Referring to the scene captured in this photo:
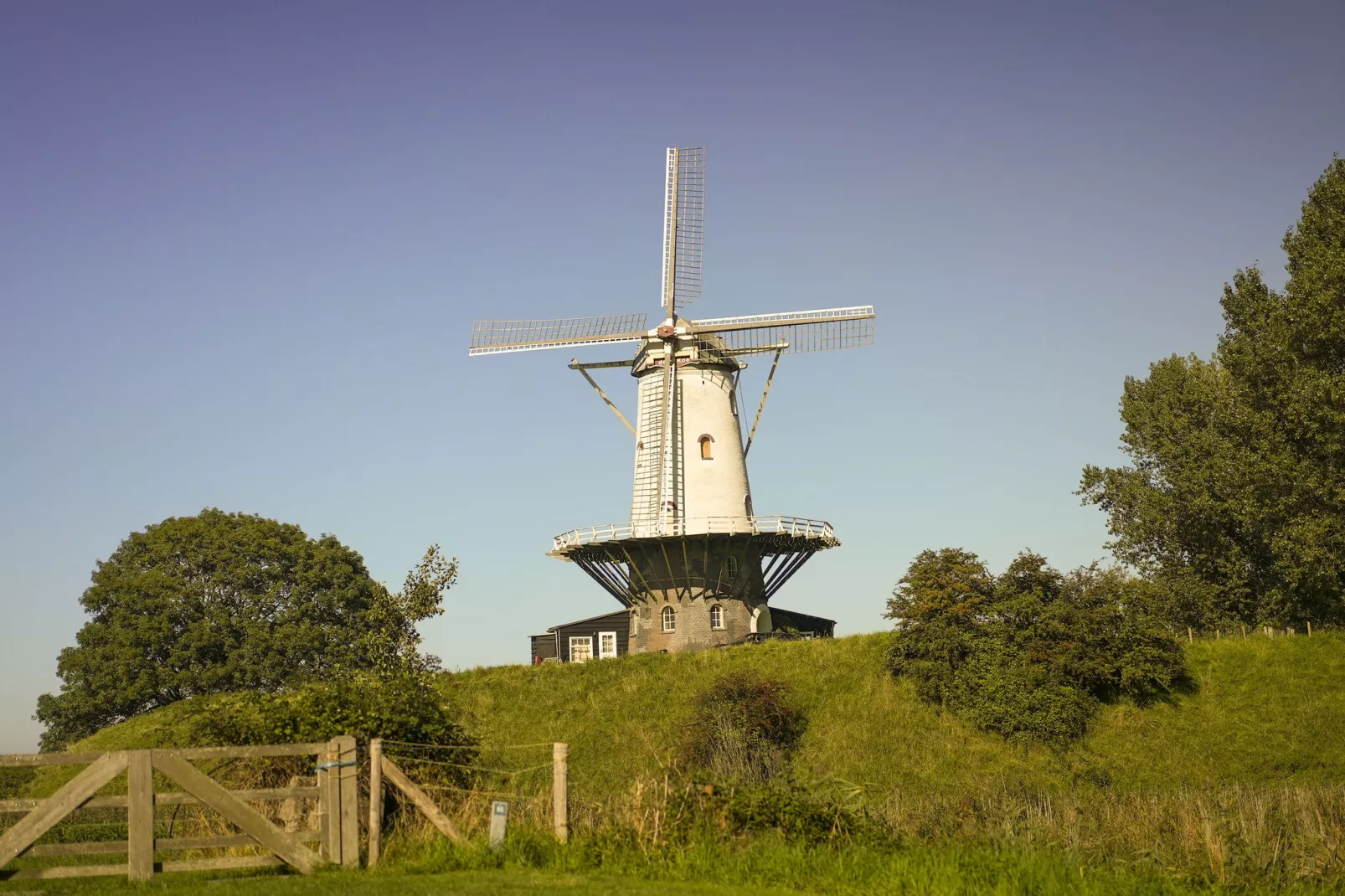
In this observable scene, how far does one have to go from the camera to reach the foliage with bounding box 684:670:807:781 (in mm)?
34072

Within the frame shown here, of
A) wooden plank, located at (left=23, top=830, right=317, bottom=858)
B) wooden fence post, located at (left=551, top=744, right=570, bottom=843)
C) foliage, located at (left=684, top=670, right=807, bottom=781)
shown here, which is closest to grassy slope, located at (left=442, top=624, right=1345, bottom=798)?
foliage, located at (left=684, top=670, right=807, bottom=781)

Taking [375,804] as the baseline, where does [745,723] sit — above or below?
below

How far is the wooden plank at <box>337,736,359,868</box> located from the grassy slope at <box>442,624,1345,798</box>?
50.9 feet

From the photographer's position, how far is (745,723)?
Answer: 35.8m

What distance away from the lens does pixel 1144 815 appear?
18281 mm

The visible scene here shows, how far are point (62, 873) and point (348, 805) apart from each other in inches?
128

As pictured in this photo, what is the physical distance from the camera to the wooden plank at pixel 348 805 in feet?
48.7

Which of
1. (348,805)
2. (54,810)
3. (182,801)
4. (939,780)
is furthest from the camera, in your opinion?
(939,780)

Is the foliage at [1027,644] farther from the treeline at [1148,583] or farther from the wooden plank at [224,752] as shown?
the wooden plank at [224,752]

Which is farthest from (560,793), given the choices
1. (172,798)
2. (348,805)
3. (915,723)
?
(915,723)

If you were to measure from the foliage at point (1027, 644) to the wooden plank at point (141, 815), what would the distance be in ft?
89.1

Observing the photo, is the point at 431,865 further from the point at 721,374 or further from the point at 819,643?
the point at 721,374

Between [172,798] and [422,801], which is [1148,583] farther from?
[172,798]

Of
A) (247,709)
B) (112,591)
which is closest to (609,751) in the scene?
(247,709)
